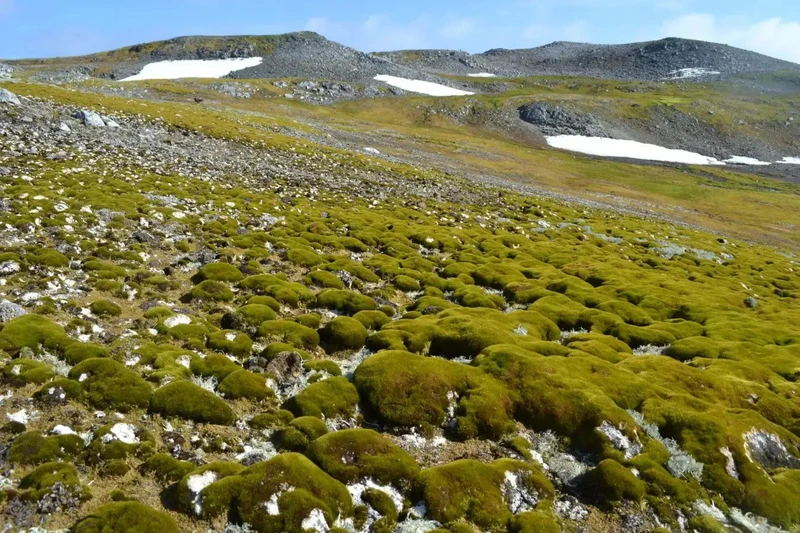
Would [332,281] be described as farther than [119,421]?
Yes

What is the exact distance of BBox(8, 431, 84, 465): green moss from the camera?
30.8 feet

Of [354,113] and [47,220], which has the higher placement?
[354,113]

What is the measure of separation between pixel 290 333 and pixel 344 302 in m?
4.22

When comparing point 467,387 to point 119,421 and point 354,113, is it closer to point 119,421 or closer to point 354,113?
point 119,421

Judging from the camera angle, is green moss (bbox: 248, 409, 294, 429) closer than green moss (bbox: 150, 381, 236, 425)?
No

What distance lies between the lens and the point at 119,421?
10922mm

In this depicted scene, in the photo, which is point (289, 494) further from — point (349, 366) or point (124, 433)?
point (349, 366)

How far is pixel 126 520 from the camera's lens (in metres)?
8.16

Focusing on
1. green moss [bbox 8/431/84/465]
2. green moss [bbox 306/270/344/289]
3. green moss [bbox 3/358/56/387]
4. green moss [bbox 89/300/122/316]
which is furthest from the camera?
green moss [bbox 306/270/344/289]

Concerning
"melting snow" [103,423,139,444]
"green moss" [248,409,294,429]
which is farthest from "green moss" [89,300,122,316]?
"green moss" [248,409,294,429]

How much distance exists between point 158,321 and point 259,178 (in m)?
32.2

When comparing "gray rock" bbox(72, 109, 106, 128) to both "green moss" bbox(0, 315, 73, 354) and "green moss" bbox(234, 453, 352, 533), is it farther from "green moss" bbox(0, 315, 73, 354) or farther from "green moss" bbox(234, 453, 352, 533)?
"green moss" bbox(234, 453, 352, 533)

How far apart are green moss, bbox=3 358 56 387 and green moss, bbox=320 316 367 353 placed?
8.17 meters

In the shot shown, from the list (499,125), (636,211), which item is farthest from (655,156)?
(636,211)
